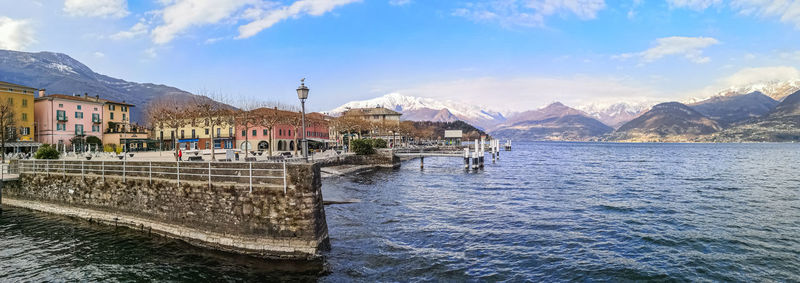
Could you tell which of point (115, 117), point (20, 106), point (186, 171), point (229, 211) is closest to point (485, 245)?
point (229, 211)

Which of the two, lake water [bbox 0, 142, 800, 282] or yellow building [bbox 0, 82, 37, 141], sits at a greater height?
yellow building [bbox 0, 82, 37, 141]

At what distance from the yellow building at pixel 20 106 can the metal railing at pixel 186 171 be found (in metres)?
43.1

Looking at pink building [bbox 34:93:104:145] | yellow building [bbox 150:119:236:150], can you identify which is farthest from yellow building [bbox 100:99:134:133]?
yellow building [bbox 150:119:236:150]

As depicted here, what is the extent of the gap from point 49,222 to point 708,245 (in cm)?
3143

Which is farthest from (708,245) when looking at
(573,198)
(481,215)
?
(573,198)

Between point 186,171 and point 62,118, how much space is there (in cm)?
6227

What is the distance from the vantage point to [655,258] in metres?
14.0

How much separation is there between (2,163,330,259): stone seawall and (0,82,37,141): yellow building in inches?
1947

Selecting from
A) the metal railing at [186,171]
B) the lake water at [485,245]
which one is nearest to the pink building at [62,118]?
the lake water at [485,245]

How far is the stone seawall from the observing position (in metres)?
12.7

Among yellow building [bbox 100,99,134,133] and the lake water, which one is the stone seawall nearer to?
the lake water

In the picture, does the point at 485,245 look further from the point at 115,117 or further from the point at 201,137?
the point at 115,117

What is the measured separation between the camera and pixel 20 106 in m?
53.2

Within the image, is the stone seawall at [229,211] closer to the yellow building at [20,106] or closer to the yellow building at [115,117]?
the yellow building at [20,106]
